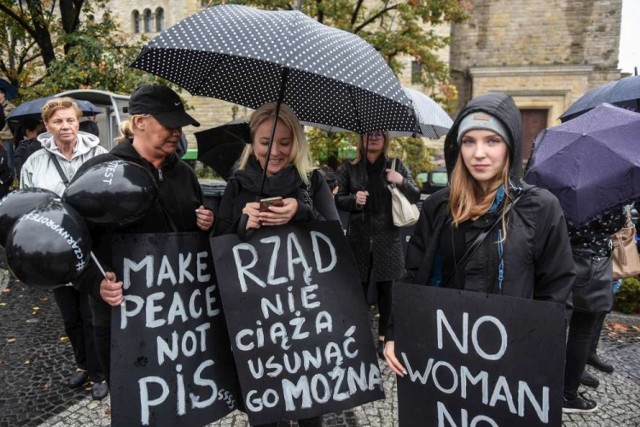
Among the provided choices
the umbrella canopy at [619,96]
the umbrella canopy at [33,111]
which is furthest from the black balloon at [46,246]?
the umbrella canopy at [33,111]

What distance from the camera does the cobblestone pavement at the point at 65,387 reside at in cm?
316

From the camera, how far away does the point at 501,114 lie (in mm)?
1781

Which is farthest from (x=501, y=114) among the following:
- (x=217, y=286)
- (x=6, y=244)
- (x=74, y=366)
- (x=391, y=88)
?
(x=74, y=366)

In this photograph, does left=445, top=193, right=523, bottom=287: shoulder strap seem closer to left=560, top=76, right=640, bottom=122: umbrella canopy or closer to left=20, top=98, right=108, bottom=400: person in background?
left=20, top=98, right=108, bottom=400: person in background

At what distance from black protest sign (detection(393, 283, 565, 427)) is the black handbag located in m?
1.58

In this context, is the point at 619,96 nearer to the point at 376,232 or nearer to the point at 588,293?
the point at 588,293

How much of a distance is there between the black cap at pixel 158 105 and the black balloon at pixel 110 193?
0.30 metres

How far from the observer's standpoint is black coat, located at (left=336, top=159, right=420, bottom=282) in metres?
3.93

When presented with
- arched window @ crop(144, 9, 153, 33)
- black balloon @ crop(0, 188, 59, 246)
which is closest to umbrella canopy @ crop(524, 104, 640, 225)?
black balloon @ crop(0, 188, 59, 246)

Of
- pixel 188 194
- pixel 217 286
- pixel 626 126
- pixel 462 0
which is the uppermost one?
pixel 462 0

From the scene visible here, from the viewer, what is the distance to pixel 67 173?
133 inches

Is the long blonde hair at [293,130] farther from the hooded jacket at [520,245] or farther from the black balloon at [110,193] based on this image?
the hooded jacket at [520,245]

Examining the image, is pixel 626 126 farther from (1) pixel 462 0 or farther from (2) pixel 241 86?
(1) pixel 462 0

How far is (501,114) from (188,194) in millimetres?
1523
